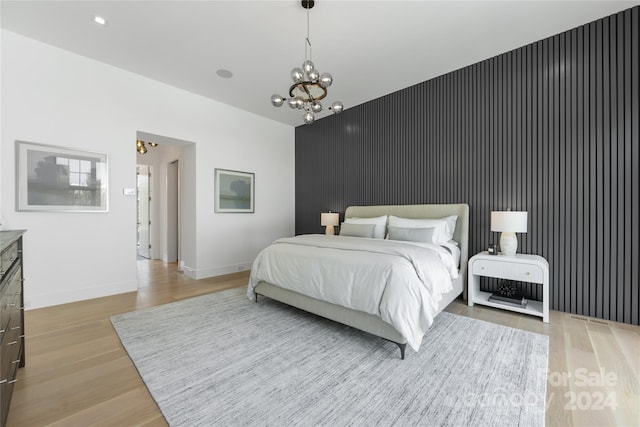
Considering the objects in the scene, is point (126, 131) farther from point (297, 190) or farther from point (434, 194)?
point (434, 194)

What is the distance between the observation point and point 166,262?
597 cm

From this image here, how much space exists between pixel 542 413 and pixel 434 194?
113 inches

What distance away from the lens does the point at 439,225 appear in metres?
3.29

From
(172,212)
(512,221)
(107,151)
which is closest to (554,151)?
(512,221)

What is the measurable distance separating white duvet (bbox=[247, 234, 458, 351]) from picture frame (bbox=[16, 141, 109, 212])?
96.5 inches

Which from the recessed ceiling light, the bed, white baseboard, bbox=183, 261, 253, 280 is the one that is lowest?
white baseboard, bbox=183, 261, 253, 280

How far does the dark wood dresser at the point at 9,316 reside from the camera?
1239 millimetres

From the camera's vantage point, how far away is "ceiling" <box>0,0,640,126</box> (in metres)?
2.53

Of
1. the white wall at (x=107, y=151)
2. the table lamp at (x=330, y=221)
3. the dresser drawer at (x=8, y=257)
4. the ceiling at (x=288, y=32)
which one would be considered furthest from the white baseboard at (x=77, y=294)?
the table lamp at (x=330, y=221)

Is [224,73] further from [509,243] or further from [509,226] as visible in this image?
[509,243]

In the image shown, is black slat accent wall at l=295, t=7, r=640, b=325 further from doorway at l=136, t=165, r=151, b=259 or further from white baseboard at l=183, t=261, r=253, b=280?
doorway at l=136, t=165, r=151, b=259

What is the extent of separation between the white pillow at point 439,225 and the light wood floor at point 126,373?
85 centimetres

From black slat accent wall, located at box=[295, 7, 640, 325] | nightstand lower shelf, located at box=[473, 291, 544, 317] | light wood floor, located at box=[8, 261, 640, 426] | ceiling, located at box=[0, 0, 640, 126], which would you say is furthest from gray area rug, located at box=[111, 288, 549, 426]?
ceiling, located at box=[0, 0, 640, 126]

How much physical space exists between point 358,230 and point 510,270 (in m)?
1.86
